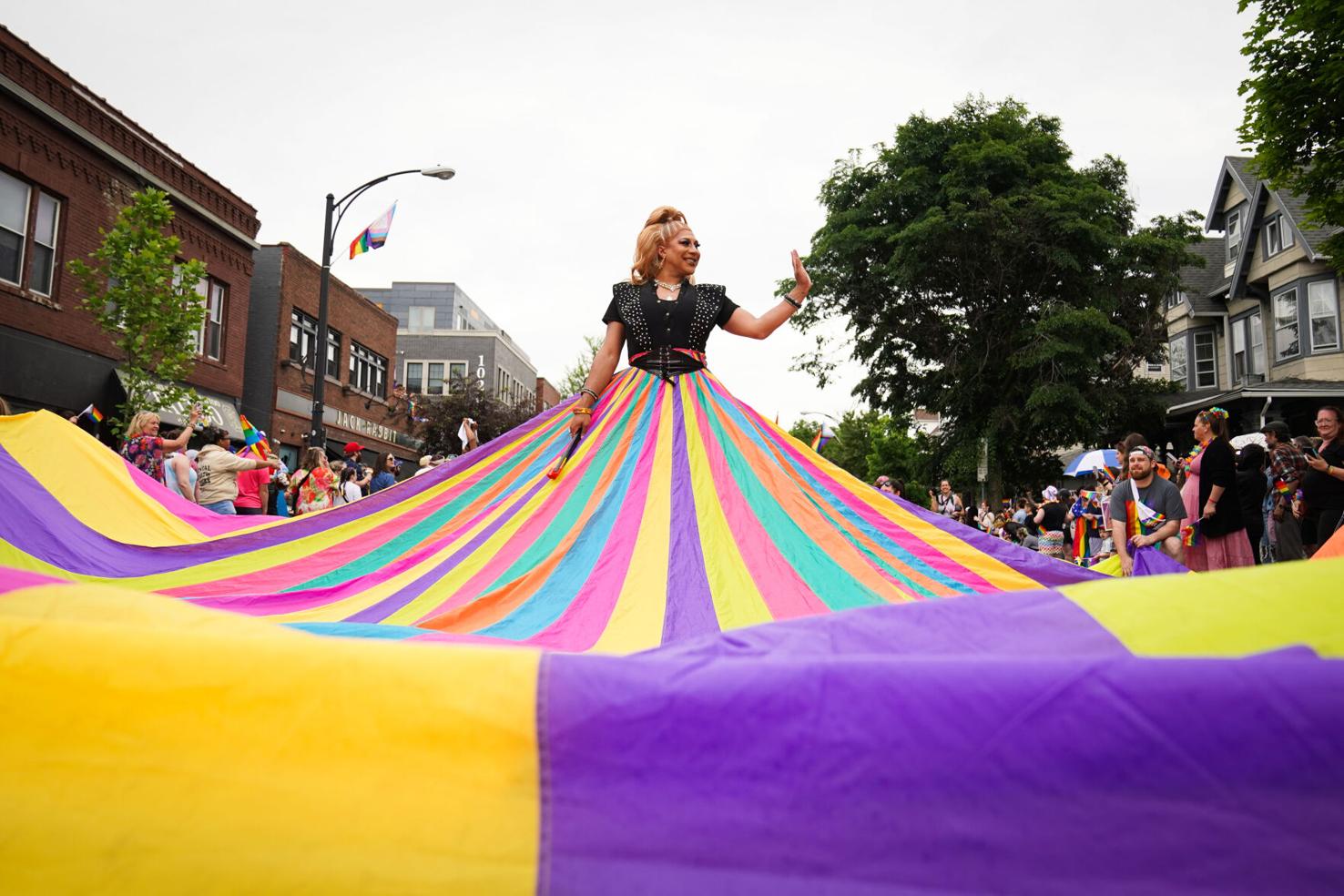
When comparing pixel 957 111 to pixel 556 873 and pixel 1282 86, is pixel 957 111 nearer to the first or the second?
pixel 1282 86

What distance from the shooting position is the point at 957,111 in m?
23.4

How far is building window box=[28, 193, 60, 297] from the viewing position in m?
13.7

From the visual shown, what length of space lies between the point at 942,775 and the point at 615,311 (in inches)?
114

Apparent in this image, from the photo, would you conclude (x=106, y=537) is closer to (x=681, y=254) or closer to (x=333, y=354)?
(x=681, y=254)

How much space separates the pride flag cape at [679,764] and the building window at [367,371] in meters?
28.5

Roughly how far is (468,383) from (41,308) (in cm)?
1530

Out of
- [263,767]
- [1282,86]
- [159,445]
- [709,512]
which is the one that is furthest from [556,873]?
[1282,86]

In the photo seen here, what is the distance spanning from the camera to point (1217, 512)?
602 centimetres

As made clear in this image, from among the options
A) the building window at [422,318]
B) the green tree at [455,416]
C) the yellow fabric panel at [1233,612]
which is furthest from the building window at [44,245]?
the building window at [422,318]

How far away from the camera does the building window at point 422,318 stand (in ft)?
189

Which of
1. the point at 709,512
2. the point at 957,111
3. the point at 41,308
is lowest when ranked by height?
the point at 709,512

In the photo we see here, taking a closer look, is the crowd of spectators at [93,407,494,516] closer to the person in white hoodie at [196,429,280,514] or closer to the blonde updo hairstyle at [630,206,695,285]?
the person in white hoodie at [196,429,280,514]

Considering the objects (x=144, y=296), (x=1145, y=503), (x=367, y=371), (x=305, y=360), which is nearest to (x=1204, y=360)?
(x=1145, y=503)

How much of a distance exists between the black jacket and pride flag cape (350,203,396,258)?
13477 mm
